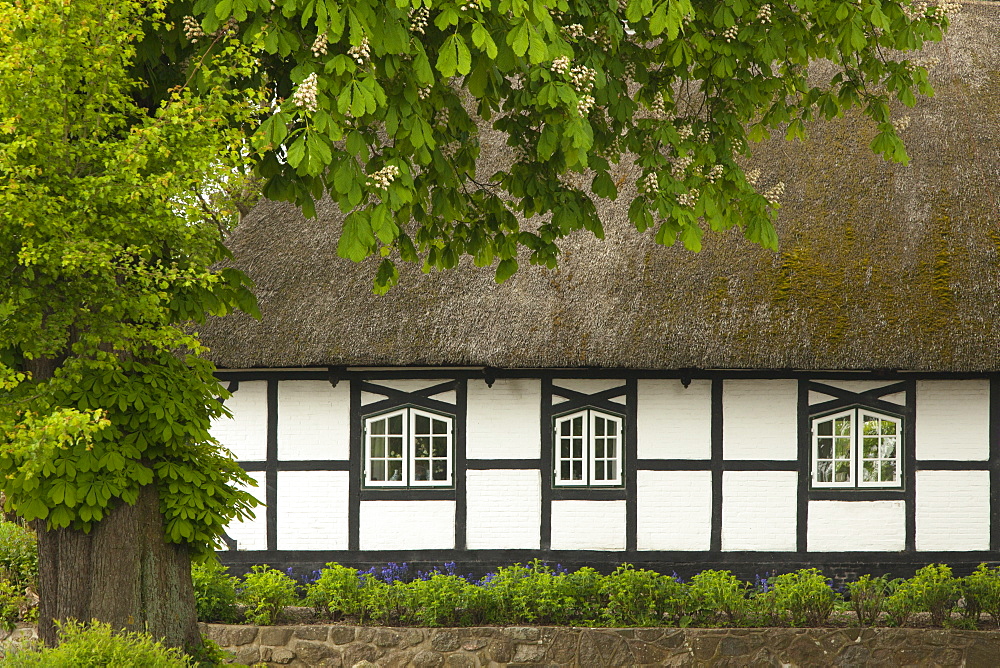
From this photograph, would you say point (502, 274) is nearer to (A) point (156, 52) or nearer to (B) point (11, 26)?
(A) point (156, 52)

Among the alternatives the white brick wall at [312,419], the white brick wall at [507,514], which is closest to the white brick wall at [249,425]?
the white brick wall at [312,419]

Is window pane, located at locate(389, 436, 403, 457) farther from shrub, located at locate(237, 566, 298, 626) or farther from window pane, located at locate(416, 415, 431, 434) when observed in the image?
shrub, located at locate(237, 566, 298, 626)

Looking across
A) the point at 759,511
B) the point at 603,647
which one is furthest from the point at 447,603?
the point at 759,511

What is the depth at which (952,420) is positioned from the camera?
9.95 metres

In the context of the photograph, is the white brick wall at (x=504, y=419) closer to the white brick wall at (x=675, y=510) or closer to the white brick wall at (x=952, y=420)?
the white brick wall at (x=675, y=510)

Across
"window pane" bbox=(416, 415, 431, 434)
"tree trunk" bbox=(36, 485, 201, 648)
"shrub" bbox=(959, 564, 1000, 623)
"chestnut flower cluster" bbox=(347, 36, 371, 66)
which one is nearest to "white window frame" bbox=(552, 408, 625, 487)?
"window pane" bbox=(416, 415, 431, 434)

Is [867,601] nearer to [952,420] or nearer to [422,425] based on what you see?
[952,420]

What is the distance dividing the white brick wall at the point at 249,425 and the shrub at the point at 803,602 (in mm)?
5489

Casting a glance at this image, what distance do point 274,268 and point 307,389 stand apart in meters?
1.55

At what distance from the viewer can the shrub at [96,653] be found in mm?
A: 4445

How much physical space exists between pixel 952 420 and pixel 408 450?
588 cm

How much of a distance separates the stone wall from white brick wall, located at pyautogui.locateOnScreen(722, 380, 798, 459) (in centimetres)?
219

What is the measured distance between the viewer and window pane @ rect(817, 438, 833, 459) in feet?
33.3

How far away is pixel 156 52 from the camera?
5.23 metres
